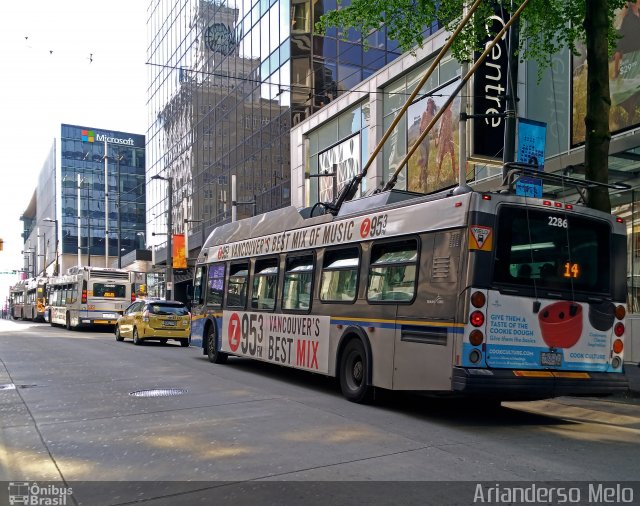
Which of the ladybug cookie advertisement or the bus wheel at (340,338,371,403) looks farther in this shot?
the bus wheel at (340,338,371,403)

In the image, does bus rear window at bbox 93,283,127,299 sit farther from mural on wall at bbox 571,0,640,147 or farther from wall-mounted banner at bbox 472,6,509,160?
mural on wall at bbox 571,0,640,147

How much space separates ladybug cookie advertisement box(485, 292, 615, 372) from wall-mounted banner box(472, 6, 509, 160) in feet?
29.2

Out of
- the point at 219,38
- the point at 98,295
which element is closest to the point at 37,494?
the point at 98,295

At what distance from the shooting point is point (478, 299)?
A: 25.2 feet

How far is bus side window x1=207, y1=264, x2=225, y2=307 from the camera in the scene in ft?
49.2

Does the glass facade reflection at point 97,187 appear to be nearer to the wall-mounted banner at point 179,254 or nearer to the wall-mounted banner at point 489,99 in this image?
the wall-mounted banner at point 179,254

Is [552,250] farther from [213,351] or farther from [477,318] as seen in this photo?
[213,351]

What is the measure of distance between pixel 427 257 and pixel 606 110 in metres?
5.20

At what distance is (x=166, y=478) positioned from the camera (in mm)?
5664

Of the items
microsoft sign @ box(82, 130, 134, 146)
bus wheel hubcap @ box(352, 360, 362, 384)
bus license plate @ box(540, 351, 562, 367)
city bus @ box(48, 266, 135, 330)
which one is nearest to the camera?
bus license plate @ box(540, 351, 562, 367)

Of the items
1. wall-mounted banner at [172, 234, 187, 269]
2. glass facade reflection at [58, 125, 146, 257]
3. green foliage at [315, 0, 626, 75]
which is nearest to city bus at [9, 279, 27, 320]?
wall-mounted banner at [172, 234, 187, 269]

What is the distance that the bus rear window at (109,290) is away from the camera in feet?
99.0

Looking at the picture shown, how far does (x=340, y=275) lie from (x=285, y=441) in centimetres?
391

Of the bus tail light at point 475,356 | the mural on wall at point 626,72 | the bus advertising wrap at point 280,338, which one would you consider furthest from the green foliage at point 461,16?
the bus tail light at point 475,356
